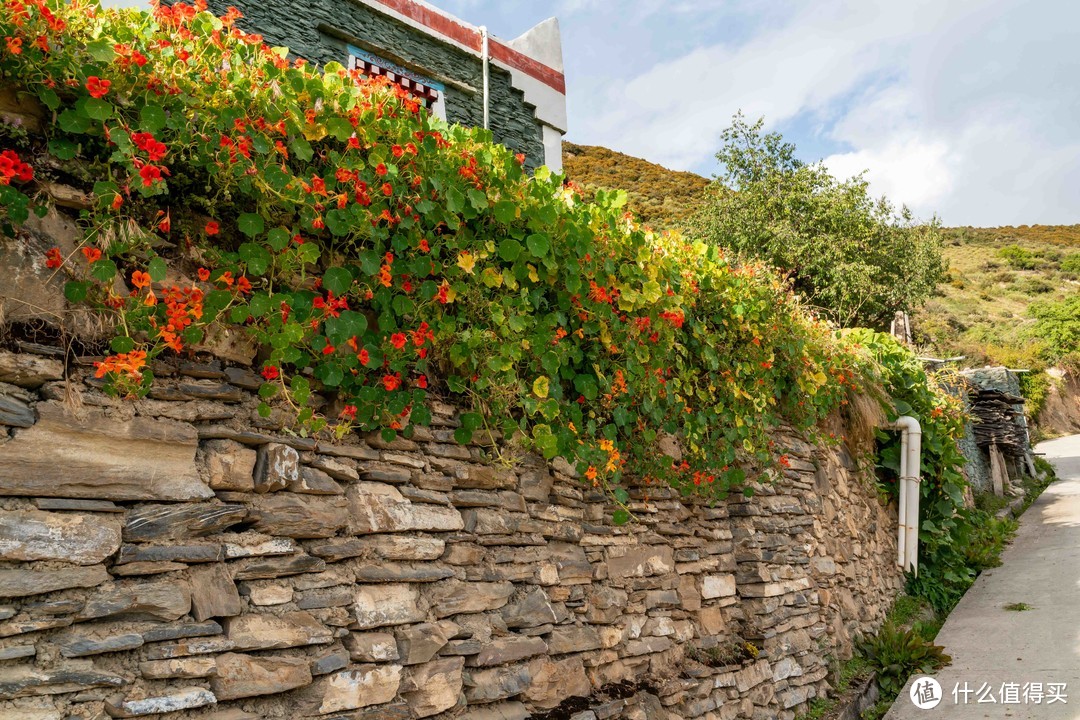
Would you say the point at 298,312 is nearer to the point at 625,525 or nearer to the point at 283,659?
the point at 283,659

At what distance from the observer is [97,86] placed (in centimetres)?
206

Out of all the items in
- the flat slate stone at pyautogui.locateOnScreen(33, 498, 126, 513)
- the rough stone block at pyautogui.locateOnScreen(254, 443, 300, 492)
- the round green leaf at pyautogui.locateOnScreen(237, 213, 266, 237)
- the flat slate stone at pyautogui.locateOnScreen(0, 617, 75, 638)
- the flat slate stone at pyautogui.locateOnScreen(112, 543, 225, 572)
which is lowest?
the flat slate stone at pyautogui.locateOnScreen(0, 617, 75, 638)

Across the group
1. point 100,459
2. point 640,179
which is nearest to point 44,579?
point 100,459

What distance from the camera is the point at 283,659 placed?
233 centimetres

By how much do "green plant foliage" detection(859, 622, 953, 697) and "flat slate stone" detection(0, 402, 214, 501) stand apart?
17.8ft

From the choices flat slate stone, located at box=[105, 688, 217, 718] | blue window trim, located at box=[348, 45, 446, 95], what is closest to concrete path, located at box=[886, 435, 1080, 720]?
flat slate stone, located at box=[105, 688, 217, 718]

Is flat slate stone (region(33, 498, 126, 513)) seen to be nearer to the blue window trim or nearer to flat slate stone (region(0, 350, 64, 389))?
flat slate stone (region(0, 350, 64, 389))

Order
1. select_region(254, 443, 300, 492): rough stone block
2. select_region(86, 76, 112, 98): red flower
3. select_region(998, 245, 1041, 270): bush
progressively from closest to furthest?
select_region(86, 76, 112, 98): red flower, select_region(254, 443, 300, 492): rough stone block, select_region(998, 245, 1041, 270): bush

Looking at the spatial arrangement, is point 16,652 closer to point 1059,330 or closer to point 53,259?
point 53,259

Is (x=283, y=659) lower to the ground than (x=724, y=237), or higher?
lower

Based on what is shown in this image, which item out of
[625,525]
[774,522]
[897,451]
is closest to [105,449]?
[625,525]

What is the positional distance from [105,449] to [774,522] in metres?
4.20

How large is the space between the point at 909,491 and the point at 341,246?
644 cm

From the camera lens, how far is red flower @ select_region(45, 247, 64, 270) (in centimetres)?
209
